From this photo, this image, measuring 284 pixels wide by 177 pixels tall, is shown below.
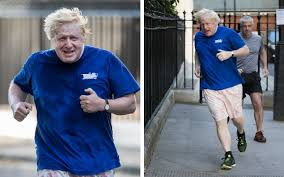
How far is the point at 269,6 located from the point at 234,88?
954 inches

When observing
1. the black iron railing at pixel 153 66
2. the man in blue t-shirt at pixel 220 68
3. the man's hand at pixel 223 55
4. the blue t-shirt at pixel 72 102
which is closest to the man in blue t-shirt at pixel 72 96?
the blue t-shirt at pixel 72 102

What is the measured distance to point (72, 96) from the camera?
317cm

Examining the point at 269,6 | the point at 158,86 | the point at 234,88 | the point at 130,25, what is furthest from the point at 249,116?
the point at 269,6

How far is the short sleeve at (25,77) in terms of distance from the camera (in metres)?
3.24

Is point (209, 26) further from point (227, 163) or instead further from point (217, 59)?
point (227, 163)

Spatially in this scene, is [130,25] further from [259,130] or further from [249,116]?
[249,116]

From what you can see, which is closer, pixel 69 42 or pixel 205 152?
pixel 69 42

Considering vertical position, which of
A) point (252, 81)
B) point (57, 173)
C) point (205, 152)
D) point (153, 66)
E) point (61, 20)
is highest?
point (61, 20)

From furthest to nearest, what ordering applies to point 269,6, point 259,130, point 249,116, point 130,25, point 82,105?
point 269,6 < point 249,116 < point 259,130 < point 130,25 < point 82,105

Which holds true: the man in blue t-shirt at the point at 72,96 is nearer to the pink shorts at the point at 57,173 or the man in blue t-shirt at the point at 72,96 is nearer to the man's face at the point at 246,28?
the pink shorts at the point at 57,173

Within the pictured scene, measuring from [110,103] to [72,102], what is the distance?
7.6 inches

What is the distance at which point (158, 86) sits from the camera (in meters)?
9.12

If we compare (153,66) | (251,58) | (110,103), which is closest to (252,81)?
(251,58)

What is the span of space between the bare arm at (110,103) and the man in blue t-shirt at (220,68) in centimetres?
325
